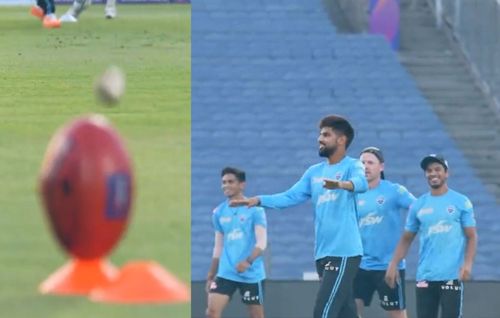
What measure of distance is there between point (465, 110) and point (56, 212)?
472 inches

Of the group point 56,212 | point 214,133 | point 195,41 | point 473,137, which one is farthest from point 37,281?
point 56,212

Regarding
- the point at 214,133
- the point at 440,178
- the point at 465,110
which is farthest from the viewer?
the point at 465,110

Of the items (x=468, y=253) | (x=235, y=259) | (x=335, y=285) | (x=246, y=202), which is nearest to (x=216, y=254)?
(x=235, y=259)

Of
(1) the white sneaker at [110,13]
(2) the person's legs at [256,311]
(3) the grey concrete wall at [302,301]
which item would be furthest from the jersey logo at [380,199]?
(1) the white sneaker at [110,13]

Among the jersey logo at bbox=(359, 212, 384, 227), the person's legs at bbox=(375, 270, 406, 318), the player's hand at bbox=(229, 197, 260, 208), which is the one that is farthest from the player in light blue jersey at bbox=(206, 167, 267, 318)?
the player's hand at bbox=(229, 197, 260, 208)

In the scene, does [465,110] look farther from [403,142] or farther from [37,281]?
[37,281]

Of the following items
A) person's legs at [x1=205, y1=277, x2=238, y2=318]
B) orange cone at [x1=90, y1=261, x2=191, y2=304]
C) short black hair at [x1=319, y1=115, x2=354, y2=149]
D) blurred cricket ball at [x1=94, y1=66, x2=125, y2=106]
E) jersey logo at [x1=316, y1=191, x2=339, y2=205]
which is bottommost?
person's legs at [x1=205, y1=277, x2=238, y2=318]

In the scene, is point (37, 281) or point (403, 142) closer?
point (37, 281)

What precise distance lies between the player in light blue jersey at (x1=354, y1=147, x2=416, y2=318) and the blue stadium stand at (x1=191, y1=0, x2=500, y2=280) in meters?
2.91

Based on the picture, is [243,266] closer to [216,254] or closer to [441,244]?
[216,254]

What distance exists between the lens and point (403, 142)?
42.0 feet

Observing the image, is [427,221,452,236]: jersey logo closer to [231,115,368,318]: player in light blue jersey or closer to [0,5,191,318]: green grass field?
[231,115,368,318]: player in light blue jersey

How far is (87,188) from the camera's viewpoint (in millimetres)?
1881

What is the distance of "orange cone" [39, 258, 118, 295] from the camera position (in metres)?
1.96
